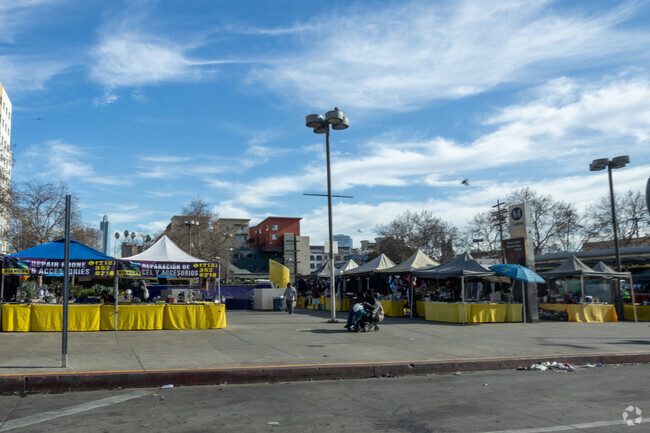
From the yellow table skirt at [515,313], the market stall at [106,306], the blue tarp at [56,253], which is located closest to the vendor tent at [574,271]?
the yellow table skirt at [515,313]

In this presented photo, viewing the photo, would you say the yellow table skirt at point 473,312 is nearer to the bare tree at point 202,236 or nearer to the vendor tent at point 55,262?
the vendor tent at point 55,262

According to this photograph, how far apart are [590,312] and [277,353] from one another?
17.9 meters

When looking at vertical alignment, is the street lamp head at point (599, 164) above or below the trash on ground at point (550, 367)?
above

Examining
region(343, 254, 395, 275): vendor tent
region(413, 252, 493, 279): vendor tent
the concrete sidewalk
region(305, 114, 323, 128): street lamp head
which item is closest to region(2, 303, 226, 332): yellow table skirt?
the concrete sidewalk

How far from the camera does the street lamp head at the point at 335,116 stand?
1869 cm

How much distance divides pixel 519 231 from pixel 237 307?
1917 cm

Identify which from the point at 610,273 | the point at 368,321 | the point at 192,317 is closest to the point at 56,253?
the point at 192,317

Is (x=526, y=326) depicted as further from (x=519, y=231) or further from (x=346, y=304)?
(x=346, y=304)

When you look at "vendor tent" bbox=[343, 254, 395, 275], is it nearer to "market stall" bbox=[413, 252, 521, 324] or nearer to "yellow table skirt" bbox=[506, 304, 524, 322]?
"market stall" bbox=[413, 252, 521, 324]

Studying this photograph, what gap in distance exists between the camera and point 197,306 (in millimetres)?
17500

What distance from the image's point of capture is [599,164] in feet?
81.1

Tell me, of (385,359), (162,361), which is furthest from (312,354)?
(162,361)

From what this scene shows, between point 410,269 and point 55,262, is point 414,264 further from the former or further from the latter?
point 55,262

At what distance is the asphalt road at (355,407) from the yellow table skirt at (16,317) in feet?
30.0
